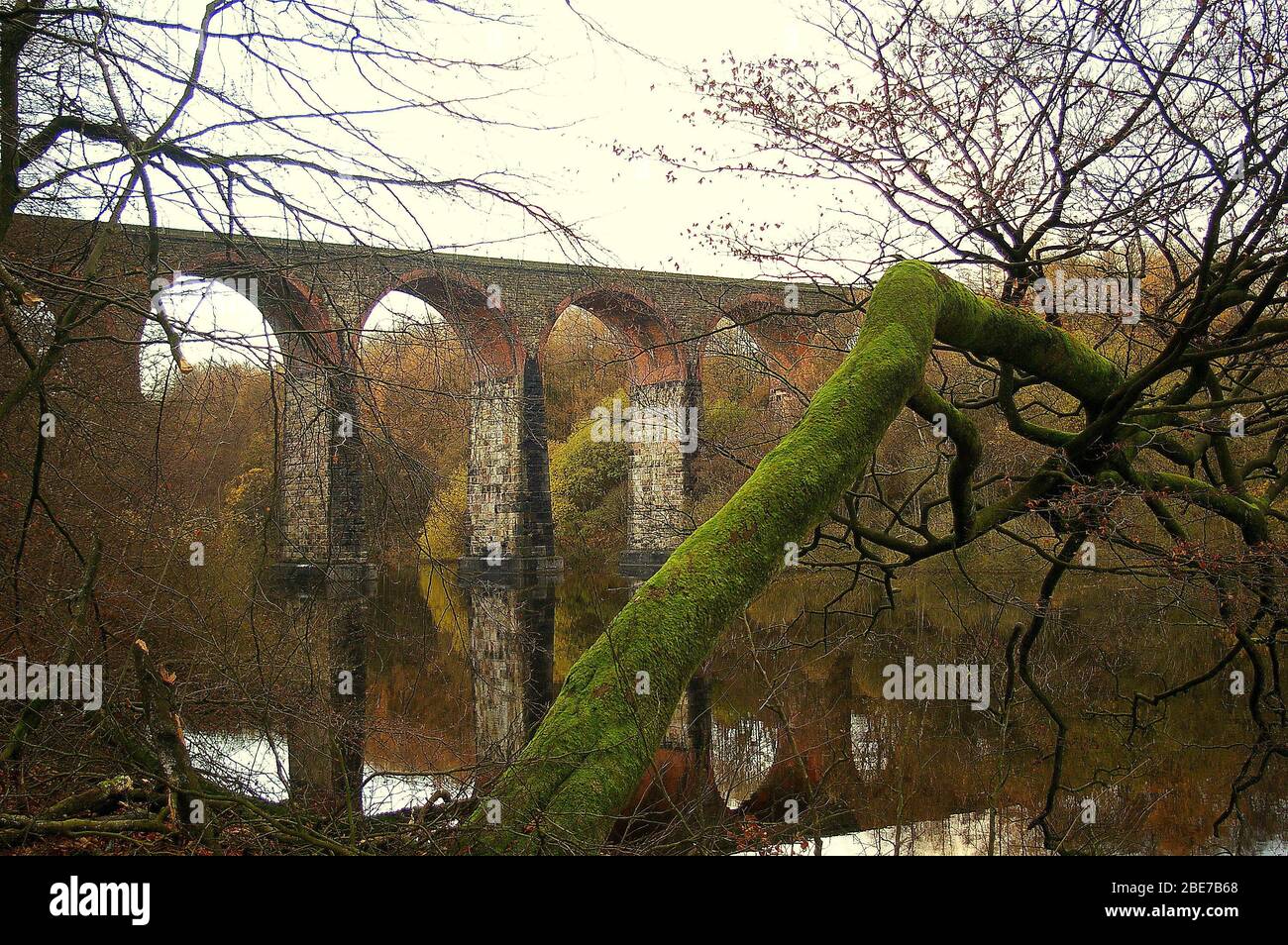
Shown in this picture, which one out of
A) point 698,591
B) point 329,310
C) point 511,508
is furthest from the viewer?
point 511,508

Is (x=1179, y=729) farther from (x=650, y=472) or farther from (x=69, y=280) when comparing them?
(x=650, y=472)

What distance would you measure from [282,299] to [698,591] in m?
1.48

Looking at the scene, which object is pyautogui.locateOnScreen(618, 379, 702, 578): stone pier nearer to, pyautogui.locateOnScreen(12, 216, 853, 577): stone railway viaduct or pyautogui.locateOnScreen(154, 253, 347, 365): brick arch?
pyautogui.locateOnScreen(12, 216, 853, 577): stone railway viaduct

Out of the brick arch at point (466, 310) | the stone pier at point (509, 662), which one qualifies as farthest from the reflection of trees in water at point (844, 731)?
the brick arch at point (466, 310)

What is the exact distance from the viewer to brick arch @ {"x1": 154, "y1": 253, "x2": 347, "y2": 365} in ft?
9.14

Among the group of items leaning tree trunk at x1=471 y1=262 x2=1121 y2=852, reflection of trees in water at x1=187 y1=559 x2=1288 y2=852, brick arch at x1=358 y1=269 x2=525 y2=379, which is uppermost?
brick arch at x1=358 y1=269 x2=525 y2=379

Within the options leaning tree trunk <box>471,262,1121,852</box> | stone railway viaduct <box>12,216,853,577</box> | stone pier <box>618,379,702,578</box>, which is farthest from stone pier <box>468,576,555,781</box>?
stone pier <box>618,379,702,578</box>

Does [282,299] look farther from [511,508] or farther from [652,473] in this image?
[652,473]

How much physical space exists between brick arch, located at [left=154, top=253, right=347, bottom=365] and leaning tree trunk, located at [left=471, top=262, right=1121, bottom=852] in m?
1.17

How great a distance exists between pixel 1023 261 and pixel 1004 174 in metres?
0.43

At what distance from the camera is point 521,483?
24.4m

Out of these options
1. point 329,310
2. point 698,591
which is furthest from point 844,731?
point 329,310

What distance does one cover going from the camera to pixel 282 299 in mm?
2965
